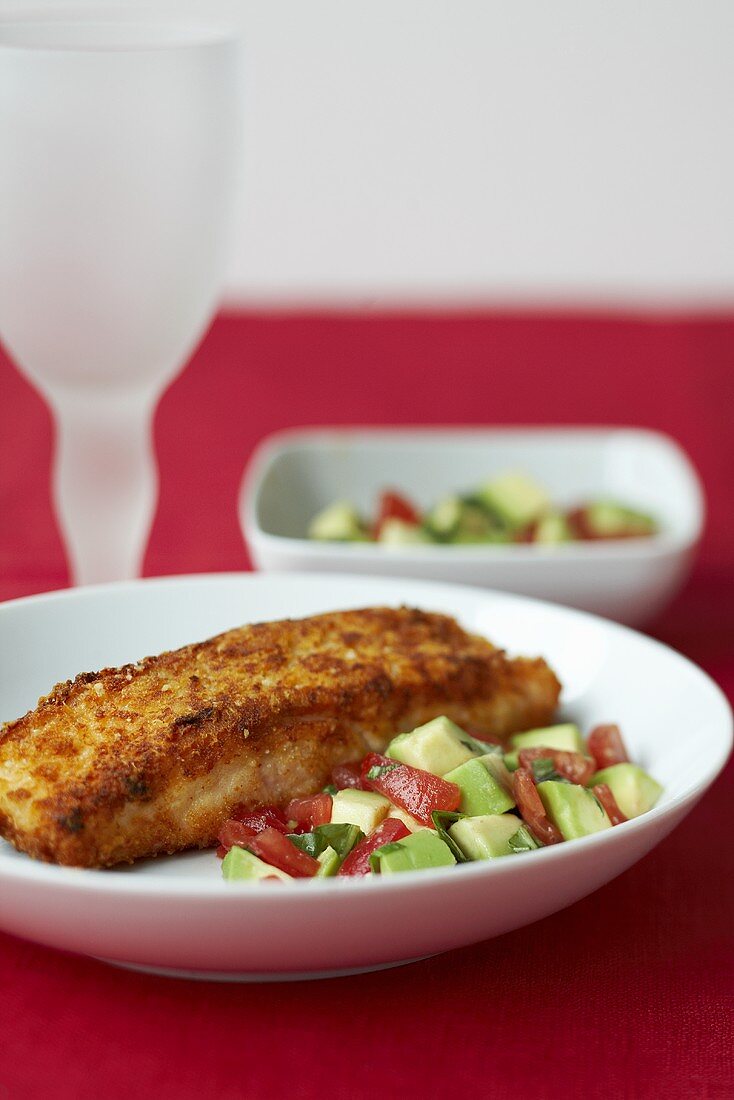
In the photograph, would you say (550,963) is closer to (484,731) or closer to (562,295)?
(484,731)

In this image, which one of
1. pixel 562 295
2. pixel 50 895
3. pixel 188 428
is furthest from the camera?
pixel 562 295

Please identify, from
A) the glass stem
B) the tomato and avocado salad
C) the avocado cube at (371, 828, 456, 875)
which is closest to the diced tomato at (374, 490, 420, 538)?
the glass stem

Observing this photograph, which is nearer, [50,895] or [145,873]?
[50,895]

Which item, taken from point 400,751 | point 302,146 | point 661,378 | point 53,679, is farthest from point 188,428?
point 302,146

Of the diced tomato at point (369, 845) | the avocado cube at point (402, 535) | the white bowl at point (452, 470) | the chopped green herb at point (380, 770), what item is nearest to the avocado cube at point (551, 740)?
the chopped green herb at point (380, 770)

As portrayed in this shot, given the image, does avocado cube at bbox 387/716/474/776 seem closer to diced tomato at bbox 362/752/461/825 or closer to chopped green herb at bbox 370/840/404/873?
diced tomato at bbox 362/752/461/825

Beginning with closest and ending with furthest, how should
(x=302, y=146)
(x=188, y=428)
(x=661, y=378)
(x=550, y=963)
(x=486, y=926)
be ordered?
(x=486, y=926) → (x=550, y=963) → (x=188, y=428) → (x=661, y=378) → (x=302, y=146)

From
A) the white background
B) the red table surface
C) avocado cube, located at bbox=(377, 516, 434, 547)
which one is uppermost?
the white background
